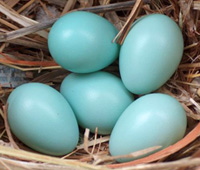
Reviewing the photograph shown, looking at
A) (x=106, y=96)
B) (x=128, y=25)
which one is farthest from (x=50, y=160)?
(x=128, y=25)

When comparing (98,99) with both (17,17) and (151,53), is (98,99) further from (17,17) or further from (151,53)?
(17,17)

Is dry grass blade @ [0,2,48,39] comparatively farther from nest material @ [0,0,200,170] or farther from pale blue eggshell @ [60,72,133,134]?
pale blue eggshell @ [60,72,133,134]

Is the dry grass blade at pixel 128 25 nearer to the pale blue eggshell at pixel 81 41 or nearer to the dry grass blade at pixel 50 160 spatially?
the pale blue eggshell at pixel 81 41

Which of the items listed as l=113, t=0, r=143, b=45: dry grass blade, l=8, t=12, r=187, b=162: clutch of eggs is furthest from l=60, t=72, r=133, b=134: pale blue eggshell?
l=113, t=0, r=143, b=45: dry grass blade

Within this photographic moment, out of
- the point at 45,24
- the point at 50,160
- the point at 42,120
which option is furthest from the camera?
the point at 45,24

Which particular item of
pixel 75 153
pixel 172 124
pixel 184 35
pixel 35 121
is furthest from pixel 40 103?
pixel 184 35

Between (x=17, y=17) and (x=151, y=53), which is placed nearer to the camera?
(x=151, y=53)

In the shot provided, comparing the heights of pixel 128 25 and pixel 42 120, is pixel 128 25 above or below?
above
